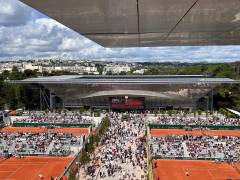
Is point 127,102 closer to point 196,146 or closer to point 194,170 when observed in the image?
point 196,146

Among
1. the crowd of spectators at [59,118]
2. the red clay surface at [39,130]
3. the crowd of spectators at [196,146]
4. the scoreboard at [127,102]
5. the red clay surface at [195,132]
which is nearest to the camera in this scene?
the crowd of spectators at [196,146]

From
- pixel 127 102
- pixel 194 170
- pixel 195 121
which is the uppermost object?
pixel 127 102

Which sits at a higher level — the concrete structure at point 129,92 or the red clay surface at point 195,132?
the concrete structure at point 129,92

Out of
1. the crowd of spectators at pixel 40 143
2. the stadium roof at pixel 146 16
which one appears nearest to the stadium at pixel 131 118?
the stadium roof at pixel 146 16

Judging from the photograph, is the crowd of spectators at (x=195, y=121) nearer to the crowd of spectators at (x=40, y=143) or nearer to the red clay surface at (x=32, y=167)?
the crowd of spectators at (x=40, y=143)

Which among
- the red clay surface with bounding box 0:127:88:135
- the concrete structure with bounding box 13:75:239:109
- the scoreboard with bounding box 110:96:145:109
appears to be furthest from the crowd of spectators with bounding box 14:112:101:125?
the scoreboard with bounding box 110:96:145:109

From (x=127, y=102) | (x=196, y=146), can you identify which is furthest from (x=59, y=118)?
(x=196, y=146)

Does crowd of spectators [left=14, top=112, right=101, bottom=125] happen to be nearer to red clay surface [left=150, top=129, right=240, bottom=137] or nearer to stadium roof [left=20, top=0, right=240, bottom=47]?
red clay surface [left=150, top=129, right=240, bottom=137]

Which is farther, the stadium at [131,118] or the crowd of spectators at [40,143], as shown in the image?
the crowd of spectators at [40,143]
